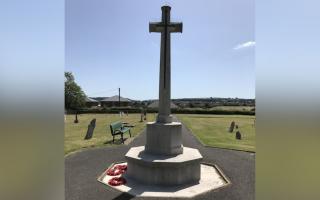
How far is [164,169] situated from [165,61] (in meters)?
3.35

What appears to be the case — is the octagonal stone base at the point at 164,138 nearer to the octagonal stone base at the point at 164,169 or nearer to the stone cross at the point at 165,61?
the octagonal stone base at the point at 164,169

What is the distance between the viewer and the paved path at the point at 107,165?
6.24 m

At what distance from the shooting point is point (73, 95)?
5262 cm

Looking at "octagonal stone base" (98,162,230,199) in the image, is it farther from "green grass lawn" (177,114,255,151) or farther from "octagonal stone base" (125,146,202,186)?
"green grass lawn" (177,114,255,151)

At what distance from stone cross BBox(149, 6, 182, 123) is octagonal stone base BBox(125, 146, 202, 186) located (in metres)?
1.29

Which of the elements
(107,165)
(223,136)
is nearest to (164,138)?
(107,165)

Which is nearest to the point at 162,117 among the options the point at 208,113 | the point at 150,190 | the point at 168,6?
the point at 150,190

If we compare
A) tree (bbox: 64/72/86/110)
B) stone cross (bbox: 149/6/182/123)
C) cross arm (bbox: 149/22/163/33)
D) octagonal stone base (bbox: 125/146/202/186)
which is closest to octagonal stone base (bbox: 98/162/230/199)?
octagonal stone base (bbox: 125/146/202/186)

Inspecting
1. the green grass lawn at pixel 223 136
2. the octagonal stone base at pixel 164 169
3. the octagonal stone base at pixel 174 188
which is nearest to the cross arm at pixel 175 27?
the octagonal stone base at pixel 164 169

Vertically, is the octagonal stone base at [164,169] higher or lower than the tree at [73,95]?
lower

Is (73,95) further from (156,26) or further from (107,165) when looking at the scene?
(156,26)

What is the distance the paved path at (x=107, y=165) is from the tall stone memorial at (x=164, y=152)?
102 cm
